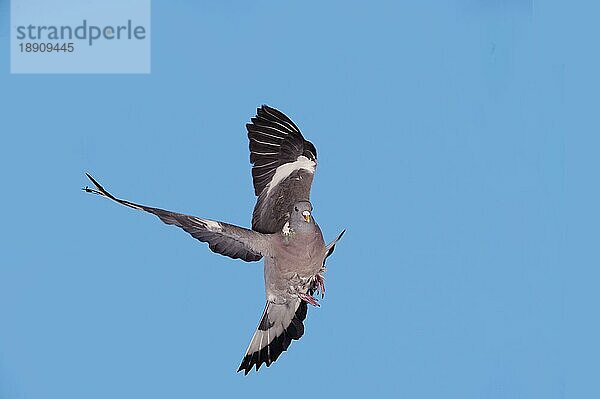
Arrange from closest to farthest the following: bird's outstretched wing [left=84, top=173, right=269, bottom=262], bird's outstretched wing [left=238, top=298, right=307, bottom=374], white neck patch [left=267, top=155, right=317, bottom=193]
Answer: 1. bird's outstretched wing [left=84, top=173, right=269, bottom=262]
2. white neck patch [left=267, top=155, right=317, bottom=193]
3. bird's outstretched wing [left=238, top=298, right=307, bottom=374]

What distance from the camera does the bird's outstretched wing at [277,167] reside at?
238 cm

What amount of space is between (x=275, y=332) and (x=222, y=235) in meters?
0.47

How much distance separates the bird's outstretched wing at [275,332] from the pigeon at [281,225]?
3 cm

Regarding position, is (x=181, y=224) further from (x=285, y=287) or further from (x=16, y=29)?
(x=16, y=29)

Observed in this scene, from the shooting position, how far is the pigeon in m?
2.32

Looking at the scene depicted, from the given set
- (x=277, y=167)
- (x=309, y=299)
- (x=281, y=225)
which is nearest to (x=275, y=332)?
(x=309, y=299)

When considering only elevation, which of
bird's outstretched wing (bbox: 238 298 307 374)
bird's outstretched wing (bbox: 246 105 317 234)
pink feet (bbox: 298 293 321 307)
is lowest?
bird's outstretched wing (bbox: 238 298 307 374)

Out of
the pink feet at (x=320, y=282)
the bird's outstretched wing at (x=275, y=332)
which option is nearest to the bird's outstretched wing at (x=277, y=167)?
the pink feet at (x=320, y=282)

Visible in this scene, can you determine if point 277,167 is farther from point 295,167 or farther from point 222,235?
point 222,235

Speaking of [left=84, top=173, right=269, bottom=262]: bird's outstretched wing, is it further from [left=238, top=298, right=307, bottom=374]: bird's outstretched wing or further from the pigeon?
[left=238, top=298, right=307, bottom=374]: bird's outstretched wing

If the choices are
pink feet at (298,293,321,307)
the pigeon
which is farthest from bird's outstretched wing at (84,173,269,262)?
pink feet at (298,293,321,307)

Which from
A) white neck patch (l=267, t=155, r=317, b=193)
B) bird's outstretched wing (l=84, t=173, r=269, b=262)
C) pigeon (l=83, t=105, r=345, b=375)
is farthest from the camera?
white neck patch (l=267, t=155, r=317, b=193)

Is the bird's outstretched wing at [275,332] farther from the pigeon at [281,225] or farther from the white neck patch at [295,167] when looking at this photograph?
the white neck patch at [295,167]

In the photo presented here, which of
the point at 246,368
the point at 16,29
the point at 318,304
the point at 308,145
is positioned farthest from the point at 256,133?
the point at 16,29
